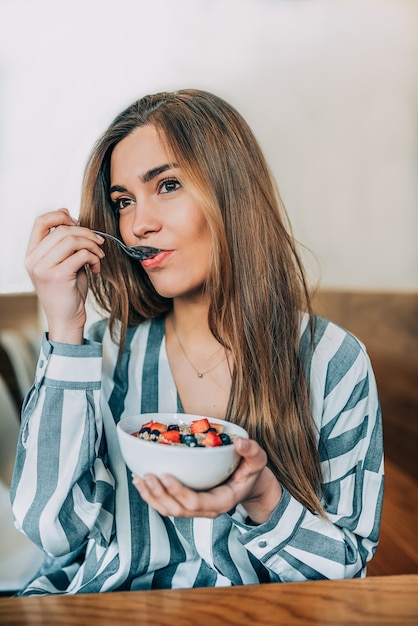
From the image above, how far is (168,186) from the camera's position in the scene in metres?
0.97

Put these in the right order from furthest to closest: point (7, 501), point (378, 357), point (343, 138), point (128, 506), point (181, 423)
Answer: point (378, 357), point (343, 138), point (7, 501), point (128, 506), point (181, 423)

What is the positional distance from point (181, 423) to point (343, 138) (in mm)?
1779

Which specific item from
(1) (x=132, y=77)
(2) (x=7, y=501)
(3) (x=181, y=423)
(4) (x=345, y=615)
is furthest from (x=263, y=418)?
(1) (x=132, y=77)

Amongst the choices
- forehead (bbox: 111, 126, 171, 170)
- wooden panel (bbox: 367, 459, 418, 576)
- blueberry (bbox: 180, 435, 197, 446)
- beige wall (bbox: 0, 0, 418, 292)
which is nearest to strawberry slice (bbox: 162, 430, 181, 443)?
blueberry (bbox: 180, 435, 197, 446)

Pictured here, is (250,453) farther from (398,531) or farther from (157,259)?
(398,531)

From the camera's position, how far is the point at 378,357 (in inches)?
99.7

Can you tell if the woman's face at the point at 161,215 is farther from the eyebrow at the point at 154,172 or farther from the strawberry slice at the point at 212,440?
the strawberry slice at the point at 212,440

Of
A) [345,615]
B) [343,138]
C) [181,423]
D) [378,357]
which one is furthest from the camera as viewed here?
[378,357]

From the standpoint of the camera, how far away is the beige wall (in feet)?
4.36

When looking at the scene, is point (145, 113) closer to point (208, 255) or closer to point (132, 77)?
point (208, 255)

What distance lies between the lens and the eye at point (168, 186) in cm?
97

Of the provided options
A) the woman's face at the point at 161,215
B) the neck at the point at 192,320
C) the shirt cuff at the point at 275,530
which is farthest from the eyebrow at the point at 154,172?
the shirt cuff at the point at 275,530

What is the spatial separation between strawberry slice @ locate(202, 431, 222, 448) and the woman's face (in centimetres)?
34

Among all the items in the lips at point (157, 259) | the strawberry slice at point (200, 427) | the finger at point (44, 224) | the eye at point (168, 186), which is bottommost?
the strawberry slice at point (200, 427)
